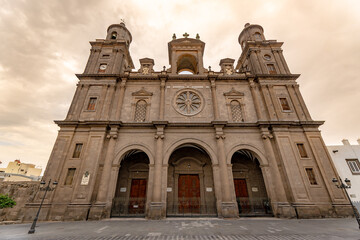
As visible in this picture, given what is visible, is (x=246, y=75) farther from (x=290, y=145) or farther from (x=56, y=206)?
(x=56, y=206)

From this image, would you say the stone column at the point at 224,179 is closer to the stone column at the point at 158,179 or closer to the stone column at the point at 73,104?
the stone column at the point at 158,179

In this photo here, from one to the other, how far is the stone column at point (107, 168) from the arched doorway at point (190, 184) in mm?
5800

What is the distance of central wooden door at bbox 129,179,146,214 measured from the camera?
563 inches

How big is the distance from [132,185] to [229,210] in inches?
375

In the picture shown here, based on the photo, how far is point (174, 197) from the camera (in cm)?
1536

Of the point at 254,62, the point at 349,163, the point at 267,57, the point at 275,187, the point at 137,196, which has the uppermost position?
the point at 267,57

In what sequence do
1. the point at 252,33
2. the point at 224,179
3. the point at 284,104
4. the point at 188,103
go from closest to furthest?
the point at 224,179, the point at 284,104, the point at 188,103, the point at 252,33

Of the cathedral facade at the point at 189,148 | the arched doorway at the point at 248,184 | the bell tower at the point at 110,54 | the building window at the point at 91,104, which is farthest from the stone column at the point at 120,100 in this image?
the arched doorway at the point at 248,184

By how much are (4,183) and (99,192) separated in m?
10.7

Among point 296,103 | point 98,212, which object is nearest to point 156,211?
point 98,212

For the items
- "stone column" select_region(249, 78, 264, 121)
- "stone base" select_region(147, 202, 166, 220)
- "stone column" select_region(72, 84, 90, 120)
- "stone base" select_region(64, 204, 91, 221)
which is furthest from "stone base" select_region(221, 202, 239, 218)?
"stone column" select_region(72, 84, 90, 120)

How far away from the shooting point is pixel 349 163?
53.6 feet

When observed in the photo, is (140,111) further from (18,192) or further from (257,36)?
(257,36)

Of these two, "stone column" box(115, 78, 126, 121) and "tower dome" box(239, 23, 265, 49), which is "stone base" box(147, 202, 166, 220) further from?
"tower dome" box(239, 23, 265, 49)
